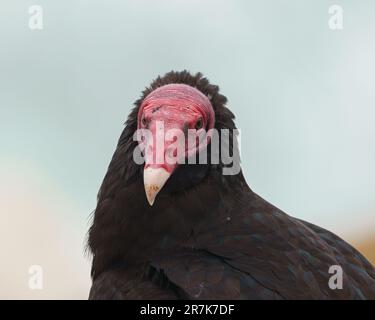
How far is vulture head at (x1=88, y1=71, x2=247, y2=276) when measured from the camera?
22.6 feet

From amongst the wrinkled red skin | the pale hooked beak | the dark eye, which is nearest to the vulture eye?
the wrinkled red skin

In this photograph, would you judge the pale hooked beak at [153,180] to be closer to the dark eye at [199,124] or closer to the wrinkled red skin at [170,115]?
the wrinkled red skin at [170,115]

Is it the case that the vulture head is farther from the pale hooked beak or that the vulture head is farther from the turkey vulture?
the pale hooked beak

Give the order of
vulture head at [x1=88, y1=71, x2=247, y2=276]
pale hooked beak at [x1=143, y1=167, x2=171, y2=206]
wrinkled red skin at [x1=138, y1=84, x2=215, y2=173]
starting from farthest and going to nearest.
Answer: vulture head at [x1=88, y1=71, x2=247, y2=276] → wrinkled red skin at [x1=138, y1=84, x2=215, y2=173] → pale hooked beak at [x1=143, y1=167, x2=171, y2=206]

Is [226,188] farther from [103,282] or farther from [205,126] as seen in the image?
[103,282]

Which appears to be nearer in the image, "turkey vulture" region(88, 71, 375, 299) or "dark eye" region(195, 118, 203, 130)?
"turkey vulture" region(88, 71, 375, 299)

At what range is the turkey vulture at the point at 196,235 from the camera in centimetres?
651

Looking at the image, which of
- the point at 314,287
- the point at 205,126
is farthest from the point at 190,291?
the point at 205,126

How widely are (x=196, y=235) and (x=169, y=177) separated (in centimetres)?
52

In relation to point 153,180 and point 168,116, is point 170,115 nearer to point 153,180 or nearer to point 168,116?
point 168,116

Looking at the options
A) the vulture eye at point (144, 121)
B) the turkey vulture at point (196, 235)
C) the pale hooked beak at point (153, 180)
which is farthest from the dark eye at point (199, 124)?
the pale hooked beak at point (153, 180)

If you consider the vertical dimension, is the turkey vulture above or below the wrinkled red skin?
below
